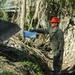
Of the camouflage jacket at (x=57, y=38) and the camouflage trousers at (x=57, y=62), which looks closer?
the camouflage jacket at (x=57, y=38)

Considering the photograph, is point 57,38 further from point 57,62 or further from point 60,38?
point 57,62

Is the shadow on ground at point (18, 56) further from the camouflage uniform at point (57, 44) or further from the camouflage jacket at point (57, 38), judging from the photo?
the camouflage jacket at point (57, 38)

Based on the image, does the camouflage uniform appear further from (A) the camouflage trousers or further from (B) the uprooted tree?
(B) the uprooted tree

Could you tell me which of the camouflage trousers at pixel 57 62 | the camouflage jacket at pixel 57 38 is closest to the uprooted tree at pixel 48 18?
the camouflage trousers at pixel 57 62

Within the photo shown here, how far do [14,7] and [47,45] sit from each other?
110 inches

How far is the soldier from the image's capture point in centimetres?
1060

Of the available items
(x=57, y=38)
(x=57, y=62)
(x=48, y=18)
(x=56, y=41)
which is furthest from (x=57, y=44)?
(x=48, y=18)

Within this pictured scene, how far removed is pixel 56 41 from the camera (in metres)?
10.9

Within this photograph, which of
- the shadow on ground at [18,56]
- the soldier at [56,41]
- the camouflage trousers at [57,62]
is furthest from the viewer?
the camouflage trousers at [57,62]

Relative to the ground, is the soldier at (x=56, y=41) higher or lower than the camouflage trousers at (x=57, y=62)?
higher

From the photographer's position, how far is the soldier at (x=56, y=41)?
34.8ft

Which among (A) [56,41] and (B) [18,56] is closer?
(A) [56,41]

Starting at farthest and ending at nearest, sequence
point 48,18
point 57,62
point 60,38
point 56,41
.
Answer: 1. point 48,18
2. point 57,62
3. point 56,41
4. point 60,38

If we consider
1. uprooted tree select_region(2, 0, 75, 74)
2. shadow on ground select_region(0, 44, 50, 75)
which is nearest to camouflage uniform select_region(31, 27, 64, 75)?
shadow on ground select_region(0, 44, 50, 75)
